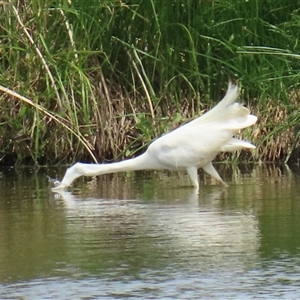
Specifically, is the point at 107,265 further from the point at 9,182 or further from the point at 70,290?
the point at 9,182

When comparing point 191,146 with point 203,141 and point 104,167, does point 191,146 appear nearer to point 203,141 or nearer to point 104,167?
point 203,141

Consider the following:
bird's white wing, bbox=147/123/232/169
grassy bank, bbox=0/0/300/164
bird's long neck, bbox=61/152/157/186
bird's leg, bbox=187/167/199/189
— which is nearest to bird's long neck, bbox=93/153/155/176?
bird's long neck, bbox=61/152/157/186

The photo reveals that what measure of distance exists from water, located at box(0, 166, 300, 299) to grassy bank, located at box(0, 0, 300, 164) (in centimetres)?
172

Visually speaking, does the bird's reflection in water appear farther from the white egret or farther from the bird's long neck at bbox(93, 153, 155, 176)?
the bird's long neck at bbox(93, 153, 155, 176)

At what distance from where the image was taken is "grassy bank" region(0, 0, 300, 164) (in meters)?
11.7

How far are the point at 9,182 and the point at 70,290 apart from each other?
5.78m

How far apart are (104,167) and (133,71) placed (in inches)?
101

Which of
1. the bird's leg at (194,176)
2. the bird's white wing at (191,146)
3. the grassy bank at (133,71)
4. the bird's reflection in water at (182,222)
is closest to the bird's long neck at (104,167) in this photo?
the bird's white wing at (191,146)

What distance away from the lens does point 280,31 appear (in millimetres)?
11398

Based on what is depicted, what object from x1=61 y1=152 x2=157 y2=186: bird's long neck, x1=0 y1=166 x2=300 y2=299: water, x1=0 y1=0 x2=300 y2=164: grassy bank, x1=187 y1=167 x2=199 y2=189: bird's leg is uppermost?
x1=0 y1=0 x2=300 y2=164: grassy bank

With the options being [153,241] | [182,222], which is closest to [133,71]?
[182,222]

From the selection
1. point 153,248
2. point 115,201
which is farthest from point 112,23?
point 153,248

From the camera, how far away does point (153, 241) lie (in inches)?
259

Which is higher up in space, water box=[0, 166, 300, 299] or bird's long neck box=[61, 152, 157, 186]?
bird's long neck box=[61, 152, 157, 186]
